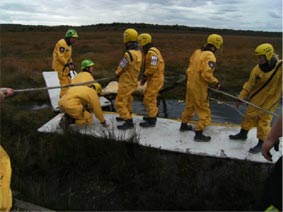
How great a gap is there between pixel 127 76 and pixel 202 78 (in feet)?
4.78

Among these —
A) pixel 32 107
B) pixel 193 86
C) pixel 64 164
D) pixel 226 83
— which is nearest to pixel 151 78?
pixel 193 86

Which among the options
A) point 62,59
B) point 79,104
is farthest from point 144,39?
point 62,59

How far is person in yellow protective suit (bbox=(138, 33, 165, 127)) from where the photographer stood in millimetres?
7055

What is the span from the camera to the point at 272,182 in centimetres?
264

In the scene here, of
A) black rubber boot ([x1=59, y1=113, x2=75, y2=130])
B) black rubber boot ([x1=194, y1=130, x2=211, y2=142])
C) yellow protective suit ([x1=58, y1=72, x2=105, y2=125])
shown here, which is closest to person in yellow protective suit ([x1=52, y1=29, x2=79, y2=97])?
black rubber boot ([x1=59, y1=113, x2=75, y2=130])

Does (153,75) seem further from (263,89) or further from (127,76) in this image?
(263,89)

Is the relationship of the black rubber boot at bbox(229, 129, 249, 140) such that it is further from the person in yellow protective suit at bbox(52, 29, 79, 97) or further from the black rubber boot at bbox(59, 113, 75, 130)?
the person in yellow protective suit at bbox(52, 29, 79, 97)

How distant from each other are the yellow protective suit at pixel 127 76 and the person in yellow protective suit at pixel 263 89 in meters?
2.00

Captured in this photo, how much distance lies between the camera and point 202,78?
6.38 meters

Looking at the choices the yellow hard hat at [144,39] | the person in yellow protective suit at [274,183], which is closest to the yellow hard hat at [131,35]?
the yellow hard hat at [144,39]

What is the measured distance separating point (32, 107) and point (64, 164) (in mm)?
5047

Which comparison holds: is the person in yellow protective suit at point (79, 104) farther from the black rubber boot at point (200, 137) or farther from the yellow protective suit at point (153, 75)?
the black rubber boot at point (200, 137)

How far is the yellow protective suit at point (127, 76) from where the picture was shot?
6.93 m

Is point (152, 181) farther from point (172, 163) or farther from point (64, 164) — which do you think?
point (64, 164)
